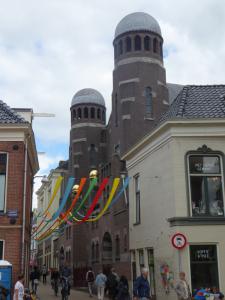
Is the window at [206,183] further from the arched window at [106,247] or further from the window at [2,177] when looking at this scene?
the arched window at [106,247]

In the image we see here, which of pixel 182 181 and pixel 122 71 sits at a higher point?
pixel 122 71

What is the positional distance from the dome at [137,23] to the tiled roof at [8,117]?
86.6 feet

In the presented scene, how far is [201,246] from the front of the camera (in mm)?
17234

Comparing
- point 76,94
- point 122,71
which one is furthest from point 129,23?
point 76,94

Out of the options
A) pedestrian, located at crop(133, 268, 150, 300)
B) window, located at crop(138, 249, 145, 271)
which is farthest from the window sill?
window, located at crop(138, 249, 145, 271)

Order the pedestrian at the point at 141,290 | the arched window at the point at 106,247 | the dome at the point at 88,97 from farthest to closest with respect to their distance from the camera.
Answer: the dome at the point at 88,97, the arched window at the point at 106,247, the pedestrian at the point at 141,290

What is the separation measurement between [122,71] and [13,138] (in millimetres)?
26221

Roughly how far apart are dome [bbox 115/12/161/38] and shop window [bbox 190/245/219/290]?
104 ft

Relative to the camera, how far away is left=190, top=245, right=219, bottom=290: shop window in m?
16.9

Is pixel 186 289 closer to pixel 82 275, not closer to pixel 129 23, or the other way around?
pixel 82 275

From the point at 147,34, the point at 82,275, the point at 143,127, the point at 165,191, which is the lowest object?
the point at 82,275

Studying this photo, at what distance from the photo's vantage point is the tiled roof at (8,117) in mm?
20188

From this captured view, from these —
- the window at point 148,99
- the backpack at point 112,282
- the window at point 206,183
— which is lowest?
the backpack at point 112,282

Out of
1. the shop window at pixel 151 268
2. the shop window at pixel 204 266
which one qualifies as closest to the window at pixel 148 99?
the shop window at pixel 151 268
